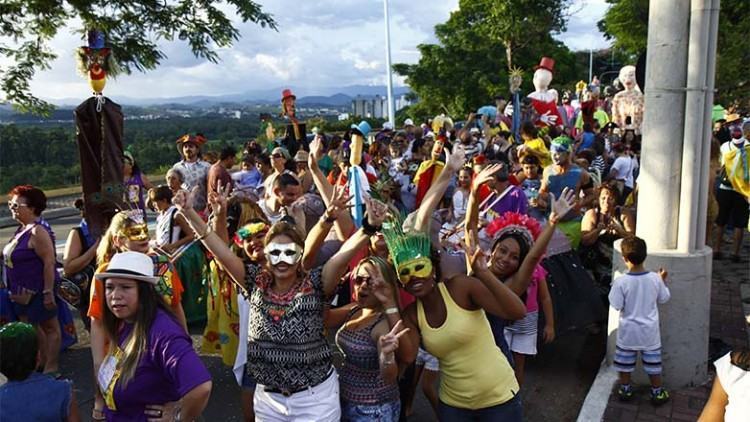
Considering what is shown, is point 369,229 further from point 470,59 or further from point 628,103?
point 470,59

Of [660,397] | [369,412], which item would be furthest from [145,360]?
[660,397]

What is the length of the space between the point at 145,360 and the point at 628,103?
1455 centimetres

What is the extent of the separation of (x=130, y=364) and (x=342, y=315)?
3.82ft

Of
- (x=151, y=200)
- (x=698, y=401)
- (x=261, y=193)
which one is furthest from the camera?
(x=261, y=193)

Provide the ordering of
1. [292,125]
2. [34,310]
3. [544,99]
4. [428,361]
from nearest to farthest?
1. [428,361]
2. [34,310]
3. [292,125]
4. [544,99]

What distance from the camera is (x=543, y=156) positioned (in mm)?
8094

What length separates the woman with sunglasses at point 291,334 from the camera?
3109 mm

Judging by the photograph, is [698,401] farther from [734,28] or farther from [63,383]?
[734,28]

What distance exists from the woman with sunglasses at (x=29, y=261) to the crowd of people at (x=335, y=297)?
0.6 inches

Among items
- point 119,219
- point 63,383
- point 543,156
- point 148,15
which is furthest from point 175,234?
point 543,156

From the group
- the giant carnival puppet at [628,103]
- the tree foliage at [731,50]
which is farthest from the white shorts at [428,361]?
the tree foliage at [731,50]

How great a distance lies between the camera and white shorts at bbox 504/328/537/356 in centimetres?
461

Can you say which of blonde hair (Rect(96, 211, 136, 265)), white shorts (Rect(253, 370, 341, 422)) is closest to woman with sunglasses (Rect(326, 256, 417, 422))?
white shorts (Rect(253, 370, 341, 422))

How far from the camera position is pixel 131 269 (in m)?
2.83
